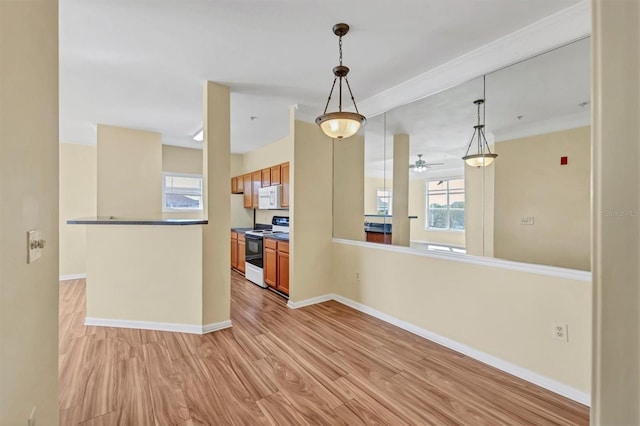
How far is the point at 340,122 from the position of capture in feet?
7.38

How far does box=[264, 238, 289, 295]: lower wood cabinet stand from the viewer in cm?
404

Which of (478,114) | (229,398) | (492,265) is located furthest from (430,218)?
(229,398)

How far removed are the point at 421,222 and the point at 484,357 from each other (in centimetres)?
142

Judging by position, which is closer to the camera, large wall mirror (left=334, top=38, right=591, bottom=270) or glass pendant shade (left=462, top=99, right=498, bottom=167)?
large wall mirror (left=334, top=38, right=591, bottom=270)

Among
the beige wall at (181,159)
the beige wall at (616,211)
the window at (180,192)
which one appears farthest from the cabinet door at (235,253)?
the beige wall at (616,211)

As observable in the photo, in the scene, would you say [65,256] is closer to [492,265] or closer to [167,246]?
[167,246]

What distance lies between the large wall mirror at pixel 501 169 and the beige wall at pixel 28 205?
116 inches

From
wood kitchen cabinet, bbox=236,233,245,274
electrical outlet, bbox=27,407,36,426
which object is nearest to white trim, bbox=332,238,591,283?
electrical outlet, bbox=27,407,36,426

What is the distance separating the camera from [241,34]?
2258mm

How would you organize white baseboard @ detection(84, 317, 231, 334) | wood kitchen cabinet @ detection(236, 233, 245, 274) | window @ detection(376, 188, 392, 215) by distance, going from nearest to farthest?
white baseboard @ detection(84, 317, 231, 334) → window @ detection(376, 188, 392, 215) → wood kitchen cabinet @ detection(236, 233, 245, 274)

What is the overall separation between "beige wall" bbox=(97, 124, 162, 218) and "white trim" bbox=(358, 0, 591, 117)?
410 cm

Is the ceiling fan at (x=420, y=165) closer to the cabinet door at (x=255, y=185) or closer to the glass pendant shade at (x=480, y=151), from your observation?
the glass pendant shade at (x=480, y=151)

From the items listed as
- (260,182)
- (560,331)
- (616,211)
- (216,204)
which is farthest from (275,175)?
(616,211)

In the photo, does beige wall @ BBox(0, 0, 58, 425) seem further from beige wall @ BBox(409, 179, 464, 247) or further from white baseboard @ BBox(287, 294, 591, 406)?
beige wall @ BBox(409, 179, 464, 247)
